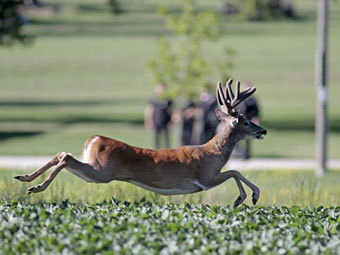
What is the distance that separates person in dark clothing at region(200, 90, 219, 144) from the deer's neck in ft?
45.3

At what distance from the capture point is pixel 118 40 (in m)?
74.5

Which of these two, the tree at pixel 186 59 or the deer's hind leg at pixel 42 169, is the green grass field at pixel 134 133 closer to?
the deer's hind leg at pixel 42 169

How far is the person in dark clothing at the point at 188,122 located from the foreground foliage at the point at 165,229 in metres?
16.0

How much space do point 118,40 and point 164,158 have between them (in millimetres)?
65538

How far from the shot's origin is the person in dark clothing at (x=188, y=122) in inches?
1008

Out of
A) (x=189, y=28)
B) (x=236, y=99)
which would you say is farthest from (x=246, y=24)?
(x=236, y=99)

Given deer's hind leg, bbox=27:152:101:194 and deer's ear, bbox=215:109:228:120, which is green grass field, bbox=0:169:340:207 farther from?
deer's hind leg, bbox=27:152:101:194

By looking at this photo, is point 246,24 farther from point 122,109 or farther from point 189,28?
point 189,28

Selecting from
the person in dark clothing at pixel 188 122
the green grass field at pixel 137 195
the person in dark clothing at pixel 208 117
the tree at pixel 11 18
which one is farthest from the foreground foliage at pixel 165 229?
the tree at pixel 11 18

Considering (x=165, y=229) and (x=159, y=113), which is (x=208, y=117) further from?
(x=165, y=229)

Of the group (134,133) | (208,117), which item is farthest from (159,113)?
(134,133)

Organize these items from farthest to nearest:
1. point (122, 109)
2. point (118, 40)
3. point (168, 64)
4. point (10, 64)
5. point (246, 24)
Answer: point (246, 24) < point (118, 40) < point (10, 64) < point (122, 109) < point (168, 64)

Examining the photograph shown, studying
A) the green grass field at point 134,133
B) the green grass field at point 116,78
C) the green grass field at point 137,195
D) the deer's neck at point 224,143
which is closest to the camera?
the green grass field at point 134,133

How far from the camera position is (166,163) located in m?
9.43
